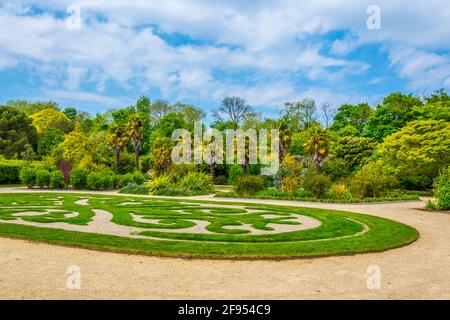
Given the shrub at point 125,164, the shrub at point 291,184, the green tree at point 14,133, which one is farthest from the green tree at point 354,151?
the green tree at point 14,133

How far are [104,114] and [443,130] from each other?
204ft

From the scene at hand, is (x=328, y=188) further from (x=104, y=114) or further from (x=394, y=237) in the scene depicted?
(x=104, y=114)

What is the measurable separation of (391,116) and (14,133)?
162 ft

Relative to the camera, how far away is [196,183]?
26547 millimetres

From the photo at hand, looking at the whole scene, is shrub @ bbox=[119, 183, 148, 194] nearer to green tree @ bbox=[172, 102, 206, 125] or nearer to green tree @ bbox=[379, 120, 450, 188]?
green tree @ bbox=[379, 120, 450, 188]

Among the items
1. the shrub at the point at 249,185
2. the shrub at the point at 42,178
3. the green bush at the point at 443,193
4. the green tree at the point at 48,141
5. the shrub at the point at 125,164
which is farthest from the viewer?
the green tree at the point at 48,141

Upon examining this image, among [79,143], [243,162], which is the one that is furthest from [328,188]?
[79,143]

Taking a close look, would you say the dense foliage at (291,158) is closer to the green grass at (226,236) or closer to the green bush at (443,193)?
the green bush at (443,193)

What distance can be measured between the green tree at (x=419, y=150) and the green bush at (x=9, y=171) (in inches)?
1259

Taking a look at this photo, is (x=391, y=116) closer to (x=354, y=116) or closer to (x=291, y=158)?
(x=354, y=116)

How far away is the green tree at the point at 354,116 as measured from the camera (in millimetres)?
53094

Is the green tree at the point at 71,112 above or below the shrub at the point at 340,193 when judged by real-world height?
above

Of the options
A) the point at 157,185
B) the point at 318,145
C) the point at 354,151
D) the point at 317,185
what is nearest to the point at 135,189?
the point at 157,185

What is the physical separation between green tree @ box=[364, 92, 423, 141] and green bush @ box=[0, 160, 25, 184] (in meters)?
35.7
